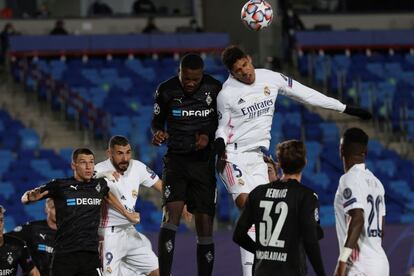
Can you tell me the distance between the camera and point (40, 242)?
12109 millimetres

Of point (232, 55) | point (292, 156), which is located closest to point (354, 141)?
point (292, 156)

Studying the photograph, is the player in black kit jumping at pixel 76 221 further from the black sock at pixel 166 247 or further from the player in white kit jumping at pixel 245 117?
the player in white kit jumping at pixel 245 117

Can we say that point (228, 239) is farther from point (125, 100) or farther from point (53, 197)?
point (125, 100)

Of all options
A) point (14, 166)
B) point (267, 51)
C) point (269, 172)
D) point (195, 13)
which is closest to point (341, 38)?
point (267, 51)

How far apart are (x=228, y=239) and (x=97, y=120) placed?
7762mm

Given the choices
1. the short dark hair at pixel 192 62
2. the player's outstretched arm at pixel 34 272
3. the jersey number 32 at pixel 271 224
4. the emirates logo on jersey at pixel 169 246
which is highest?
the short dark hair at pixel 192 62

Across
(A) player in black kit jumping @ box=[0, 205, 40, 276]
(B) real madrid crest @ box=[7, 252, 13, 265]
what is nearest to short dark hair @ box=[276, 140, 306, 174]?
(A) player in black kit jumping @ box=[0, 205, 40, 276]

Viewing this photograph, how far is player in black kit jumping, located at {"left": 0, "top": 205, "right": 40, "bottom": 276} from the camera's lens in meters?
11.5

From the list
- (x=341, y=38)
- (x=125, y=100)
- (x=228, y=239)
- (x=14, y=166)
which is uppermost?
(x=341, y=38)

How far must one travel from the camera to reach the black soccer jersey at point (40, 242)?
12086 mm

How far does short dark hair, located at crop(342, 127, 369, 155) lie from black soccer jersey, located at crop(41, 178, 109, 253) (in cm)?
312

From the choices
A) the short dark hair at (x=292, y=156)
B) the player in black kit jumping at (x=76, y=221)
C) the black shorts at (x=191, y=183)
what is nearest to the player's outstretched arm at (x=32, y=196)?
the player in black kit jumping at (x=76, y=221)

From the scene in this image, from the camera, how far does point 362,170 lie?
817cm

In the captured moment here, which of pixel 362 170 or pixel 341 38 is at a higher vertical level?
pixel 341 38
